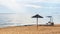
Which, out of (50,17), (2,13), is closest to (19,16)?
(2,13)

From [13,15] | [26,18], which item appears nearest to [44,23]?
[26,18]

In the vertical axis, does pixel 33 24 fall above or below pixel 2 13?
below

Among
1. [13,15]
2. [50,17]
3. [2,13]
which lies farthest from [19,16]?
[50,17]

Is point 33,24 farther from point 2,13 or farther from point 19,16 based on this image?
point 2,13

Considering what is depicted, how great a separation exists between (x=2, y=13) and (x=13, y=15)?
1143 mm

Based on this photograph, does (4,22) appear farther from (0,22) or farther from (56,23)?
(56,23)

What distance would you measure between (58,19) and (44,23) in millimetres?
1406

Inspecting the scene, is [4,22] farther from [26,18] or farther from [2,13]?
[26,18]

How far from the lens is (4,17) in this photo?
1816cm

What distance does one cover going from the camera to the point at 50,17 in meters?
17.3

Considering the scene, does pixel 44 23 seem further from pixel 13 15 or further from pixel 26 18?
pixel 13 15

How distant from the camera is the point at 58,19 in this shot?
17141 mm

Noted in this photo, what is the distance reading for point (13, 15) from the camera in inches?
714

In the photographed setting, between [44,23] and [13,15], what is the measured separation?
322cm
